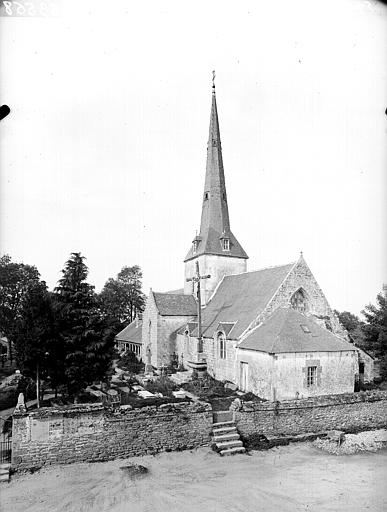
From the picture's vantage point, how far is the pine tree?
17719 millimetres

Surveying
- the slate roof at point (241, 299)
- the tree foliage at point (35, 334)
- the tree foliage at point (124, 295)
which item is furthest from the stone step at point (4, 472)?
the tree foliage at point (124, 295)

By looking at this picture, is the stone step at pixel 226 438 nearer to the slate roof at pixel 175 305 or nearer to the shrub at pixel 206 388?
the shrub at pixel 206 388

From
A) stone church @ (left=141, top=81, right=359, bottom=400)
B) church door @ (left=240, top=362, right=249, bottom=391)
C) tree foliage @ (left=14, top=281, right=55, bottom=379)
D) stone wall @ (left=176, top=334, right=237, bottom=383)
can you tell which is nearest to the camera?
tree foliage @ (left=14, top=281, right=55, bottom=379)

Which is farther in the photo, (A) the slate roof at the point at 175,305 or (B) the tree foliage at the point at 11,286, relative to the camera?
(B) the tree foliage at the point at 11,286

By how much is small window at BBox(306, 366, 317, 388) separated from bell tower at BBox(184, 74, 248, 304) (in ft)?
47.1

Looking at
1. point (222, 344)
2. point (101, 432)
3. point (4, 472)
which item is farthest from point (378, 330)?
point (4, 472)

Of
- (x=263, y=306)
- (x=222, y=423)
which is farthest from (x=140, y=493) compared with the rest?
(x=263, y=306)

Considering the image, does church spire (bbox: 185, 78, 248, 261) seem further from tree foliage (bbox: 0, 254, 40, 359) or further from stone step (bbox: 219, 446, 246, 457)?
stone step (bbox: 219, 446, 246, 457)

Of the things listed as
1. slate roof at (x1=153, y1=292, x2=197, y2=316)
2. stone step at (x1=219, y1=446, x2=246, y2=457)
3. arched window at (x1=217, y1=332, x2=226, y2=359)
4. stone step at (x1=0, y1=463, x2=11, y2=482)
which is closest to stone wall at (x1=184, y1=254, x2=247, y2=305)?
slate roof at (x1=153, y1=292, x2=197, y2=316)

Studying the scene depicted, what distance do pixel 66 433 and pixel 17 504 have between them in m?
2.56

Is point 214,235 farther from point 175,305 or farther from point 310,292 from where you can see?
point 310,292

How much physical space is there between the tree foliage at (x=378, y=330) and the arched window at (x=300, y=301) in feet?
13.0

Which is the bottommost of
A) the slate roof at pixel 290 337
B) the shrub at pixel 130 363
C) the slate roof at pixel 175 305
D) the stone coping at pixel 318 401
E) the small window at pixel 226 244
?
the shrub at pixel 130 363

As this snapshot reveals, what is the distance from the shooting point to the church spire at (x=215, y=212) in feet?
112
